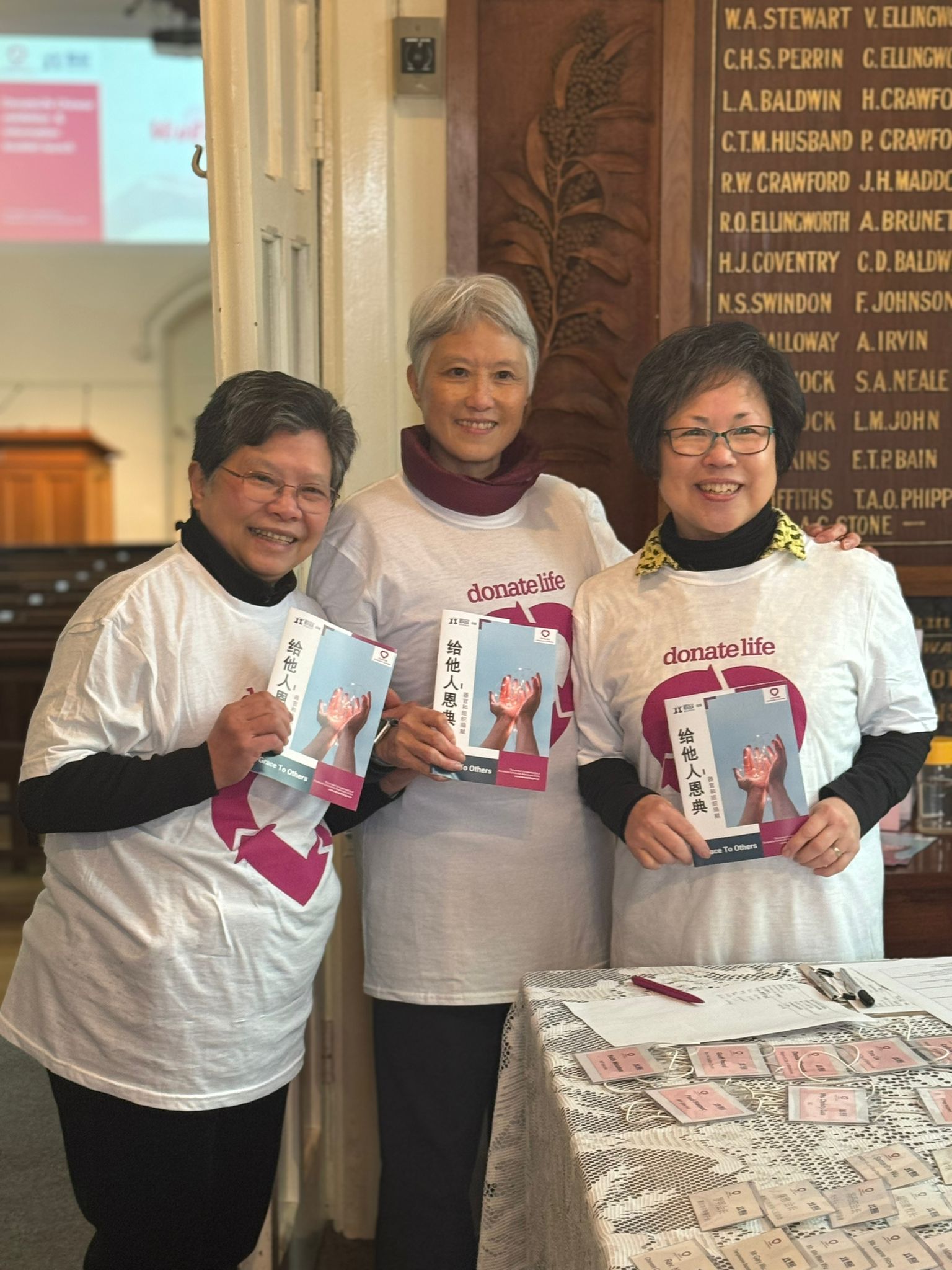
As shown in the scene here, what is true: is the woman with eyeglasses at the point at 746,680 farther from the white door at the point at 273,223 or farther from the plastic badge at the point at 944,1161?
the white door at the point at 273,223

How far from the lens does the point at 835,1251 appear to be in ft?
3.55

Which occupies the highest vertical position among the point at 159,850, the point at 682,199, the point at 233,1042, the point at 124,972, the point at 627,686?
the point at 682,199

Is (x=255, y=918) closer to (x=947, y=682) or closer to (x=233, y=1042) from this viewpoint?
(x=233, y=1042)

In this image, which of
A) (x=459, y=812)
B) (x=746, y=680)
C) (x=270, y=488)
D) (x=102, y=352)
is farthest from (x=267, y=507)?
(x=102, y=352)

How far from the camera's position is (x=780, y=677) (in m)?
1.78

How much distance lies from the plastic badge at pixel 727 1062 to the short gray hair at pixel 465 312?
108 centimetres

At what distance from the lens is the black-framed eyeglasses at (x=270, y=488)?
172 cm

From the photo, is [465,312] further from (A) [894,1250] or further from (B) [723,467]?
(A) [894,1250]

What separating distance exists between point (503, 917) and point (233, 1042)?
49 cm

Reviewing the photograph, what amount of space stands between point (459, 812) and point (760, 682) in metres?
0.54

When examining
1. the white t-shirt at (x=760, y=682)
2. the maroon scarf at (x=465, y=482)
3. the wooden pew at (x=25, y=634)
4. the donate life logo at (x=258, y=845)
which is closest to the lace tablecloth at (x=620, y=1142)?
the white t-shirt at (x=760, y=682)

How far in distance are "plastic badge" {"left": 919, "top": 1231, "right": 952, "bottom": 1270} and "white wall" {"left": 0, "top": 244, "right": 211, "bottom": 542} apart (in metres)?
13.9

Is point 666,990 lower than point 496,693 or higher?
lower

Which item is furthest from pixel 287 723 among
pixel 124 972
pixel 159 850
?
pixel 124 972
